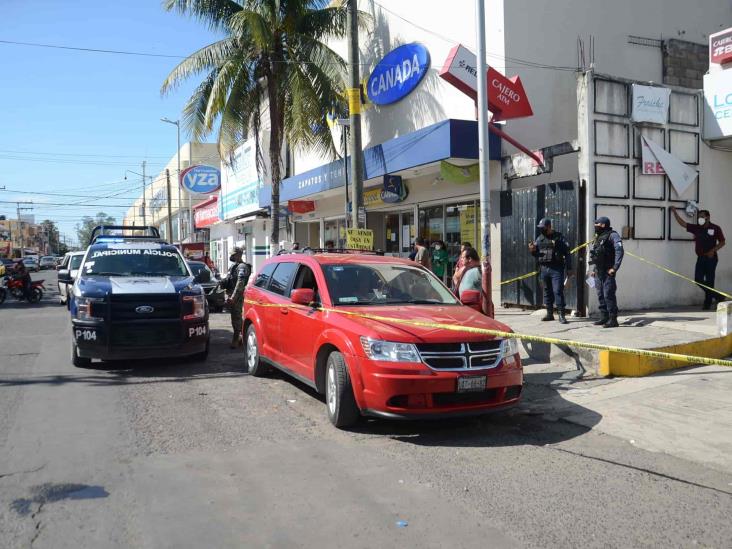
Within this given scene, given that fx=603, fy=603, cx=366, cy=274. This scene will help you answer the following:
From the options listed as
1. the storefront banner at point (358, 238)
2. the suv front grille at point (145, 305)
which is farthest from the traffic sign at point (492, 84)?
the suv front grille at point (145, 305)

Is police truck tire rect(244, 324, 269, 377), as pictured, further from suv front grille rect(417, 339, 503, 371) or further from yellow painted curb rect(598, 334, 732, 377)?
yellow painted curb rect(598, 334, 732, 377)

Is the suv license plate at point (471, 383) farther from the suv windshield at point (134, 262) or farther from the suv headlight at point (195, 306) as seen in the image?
the suv windshield at point (134, 262)

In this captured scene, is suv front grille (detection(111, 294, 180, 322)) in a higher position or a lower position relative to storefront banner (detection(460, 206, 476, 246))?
lower

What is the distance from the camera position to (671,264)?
12.1 meters

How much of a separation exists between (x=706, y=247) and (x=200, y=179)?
3109 cm

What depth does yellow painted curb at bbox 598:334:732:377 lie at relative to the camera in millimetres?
7559

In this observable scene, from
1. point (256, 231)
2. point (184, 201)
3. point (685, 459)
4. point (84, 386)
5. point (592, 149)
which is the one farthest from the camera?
point (184, 201)

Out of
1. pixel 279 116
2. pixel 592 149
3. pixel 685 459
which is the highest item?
pixel 279 116

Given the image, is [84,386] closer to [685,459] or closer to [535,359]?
[535,359]

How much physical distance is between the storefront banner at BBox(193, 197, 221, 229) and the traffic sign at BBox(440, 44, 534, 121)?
84.7 feet

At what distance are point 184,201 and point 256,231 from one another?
33.6 m

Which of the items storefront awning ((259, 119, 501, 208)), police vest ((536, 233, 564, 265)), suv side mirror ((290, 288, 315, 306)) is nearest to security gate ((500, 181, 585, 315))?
police vest ((536, 233, 564, 265))

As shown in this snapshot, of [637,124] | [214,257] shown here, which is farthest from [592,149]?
[214,257]

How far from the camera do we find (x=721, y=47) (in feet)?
39.7
